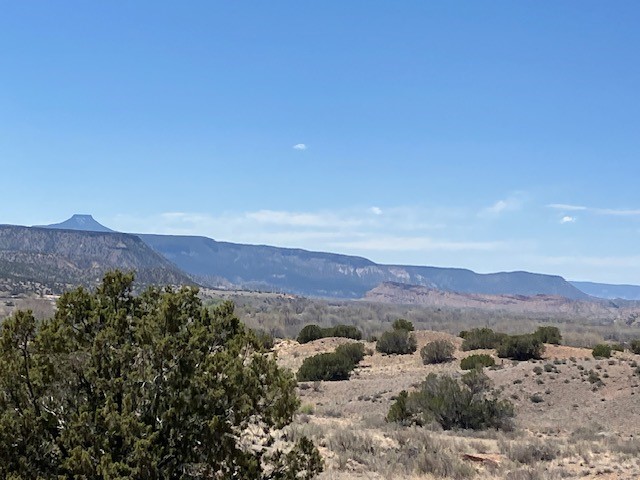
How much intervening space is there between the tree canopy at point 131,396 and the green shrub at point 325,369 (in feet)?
84.7

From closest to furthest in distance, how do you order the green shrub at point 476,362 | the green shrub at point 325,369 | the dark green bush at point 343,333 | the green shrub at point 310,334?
the green shrub at point 476,362 → the green shrub at point 325,369 → the green shrub at point 310,334 → the dark green bush at point 343,333

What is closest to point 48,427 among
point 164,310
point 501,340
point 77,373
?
point 77,373

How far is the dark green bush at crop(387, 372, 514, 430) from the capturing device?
63.2ft

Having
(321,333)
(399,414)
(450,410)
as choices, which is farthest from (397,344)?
(399,414)

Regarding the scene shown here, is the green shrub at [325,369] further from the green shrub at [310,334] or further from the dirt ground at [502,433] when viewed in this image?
the green shrub at [310,334]

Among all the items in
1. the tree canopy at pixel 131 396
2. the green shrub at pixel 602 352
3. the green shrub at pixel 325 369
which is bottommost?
the green shrub at pixel 325 369

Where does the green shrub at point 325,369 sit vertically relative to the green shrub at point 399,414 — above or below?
below

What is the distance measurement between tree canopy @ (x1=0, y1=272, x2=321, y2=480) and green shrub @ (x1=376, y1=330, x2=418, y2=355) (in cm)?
3425

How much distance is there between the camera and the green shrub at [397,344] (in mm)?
40531

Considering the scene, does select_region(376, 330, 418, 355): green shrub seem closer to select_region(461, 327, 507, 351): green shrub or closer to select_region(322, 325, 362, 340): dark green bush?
select_region(461, 327, 507, 351): green shrub

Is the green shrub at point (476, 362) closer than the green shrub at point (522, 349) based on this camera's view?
Yes

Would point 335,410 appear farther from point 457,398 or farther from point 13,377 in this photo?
point 13,377

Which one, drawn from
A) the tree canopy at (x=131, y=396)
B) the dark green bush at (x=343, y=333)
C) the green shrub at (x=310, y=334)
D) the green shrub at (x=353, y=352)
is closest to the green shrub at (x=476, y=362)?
the green shrub at (x=353, y=352)

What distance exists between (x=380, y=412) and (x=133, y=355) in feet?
58.9
